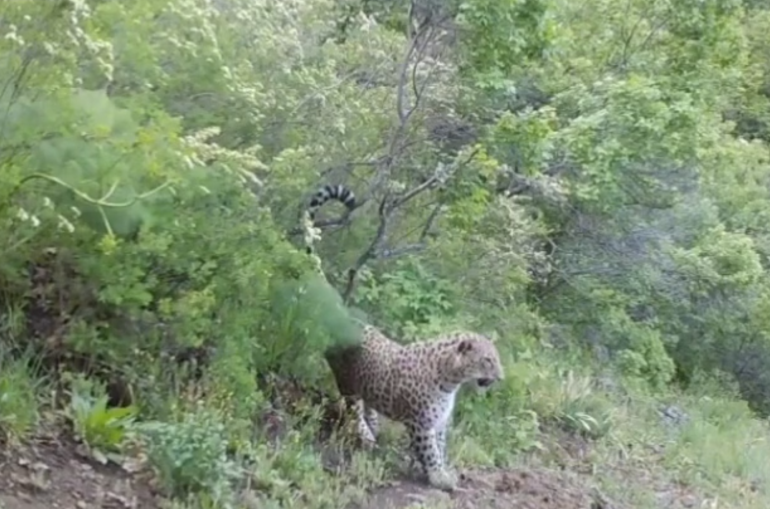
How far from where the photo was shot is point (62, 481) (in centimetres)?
707

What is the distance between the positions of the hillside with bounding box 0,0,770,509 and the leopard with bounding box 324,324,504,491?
0.19 metres

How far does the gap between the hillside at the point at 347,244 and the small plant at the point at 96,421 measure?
0.06ft

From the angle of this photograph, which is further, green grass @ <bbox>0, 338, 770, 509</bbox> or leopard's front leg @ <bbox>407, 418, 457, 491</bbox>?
leopard's front leg @ <bbox>407, 418, 457, 491</bbox>

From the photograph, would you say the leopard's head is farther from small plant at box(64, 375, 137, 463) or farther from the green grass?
small plant at box(64, 375, 137, 463)

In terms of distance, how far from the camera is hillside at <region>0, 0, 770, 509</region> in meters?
7.24

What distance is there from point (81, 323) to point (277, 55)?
2.84m

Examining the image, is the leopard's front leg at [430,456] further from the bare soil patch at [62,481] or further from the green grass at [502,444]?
the bare soil patch at [62,481]

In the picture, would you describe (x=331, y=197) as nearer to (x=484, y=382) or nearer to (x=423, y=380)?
(x=423, y=380)

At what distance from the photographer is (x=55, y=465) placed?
23.6 ft

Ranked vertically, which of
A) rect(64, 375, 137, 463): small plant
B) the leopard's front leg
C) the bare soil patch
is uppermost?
the leopard's front leg

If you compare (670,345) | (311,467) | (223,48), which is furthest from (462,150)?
(670,345)

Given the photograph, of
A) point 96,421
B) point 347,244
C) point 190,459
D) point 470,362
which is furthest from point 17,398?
point 347,244

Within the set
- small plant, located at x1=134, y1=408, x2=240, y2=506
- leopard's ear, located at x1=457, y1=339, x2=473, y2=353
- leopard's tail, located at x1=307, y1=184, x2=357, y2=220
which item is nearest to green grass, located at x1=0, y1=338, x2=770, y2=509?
small plant, located at x1=134, y1=408, x2=240, y2=506

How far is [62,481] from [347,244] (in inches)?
146
